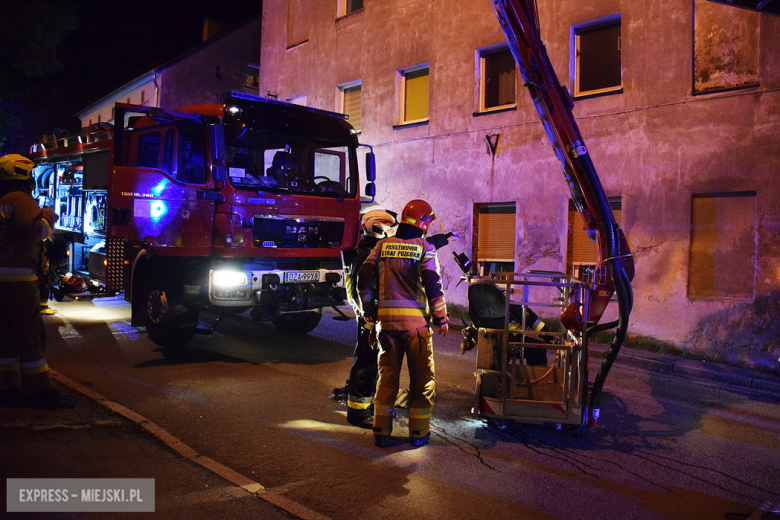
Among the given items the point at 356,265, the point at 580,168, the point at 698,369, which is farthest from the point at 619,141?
the point at 356,265

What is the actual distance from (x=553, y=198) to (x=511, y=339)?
6.03 metres

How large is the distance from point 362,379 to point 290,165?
384 cm

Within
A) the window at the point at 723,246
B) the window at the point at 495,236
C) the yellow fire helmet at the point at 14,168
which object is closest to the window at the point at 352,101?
the window at the point at 495,236

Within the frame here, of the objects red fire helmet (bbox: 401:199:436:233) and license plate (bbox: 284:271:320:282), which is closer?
red fire helmet (bbox: 401:199:436:233)

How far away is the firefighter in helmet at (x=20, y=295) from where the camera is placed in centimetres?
496

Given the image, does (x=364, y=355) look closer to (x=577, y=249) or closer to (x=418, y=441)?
(x=418, y=441)

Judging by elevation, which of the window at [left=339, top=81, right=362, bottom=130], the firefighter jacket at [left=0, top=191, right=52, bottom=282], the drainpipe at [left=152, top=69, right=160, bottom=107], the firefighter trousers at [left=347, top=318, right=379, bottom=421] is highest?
the drainpipe at [left=152, top=69, right=160, bottom=107]


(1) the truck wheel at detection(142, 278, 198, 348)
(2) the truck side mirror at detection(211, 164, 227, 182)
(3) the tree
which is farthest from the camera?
(3) the tree

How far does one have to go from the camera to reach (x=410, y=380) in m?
4.55

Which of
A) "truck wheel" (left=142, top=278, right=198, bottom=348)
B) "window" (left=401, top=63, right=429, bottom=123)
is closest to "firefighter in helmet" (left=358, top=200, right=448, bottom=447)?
"truck wheel" (left=142, top=278, right=198, bottom=348)

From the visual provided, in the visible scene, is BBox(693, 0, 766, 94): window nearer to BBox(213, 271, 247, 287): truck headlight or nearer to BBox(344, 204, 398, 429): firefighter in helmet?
BBox(344, 204, 398, 429): firefighter in helmet

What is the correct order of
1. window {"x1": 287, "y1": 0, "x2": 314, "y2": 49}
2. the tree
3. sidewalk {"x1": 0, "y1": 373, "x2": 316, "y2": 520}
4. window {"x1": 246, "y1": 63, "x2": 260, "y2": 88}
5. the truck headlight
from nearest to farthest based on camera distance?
sidewalk {"x1": 0, "y1": 373, "x2": 316, "y2": 520}, the truck headlight, window {"x1": 287, "y1": 0, "x2": 314, "y2": 49}, the tree, window {"x1": 246, "y1": 63, "x2": 260, "y2": 88}

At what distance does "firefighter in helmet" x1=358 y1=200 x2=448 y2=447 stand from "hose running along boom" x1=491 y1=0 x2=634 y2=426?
1485 millimetres

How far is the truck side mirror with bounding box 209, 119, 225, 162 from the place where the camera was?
7.24 metres
